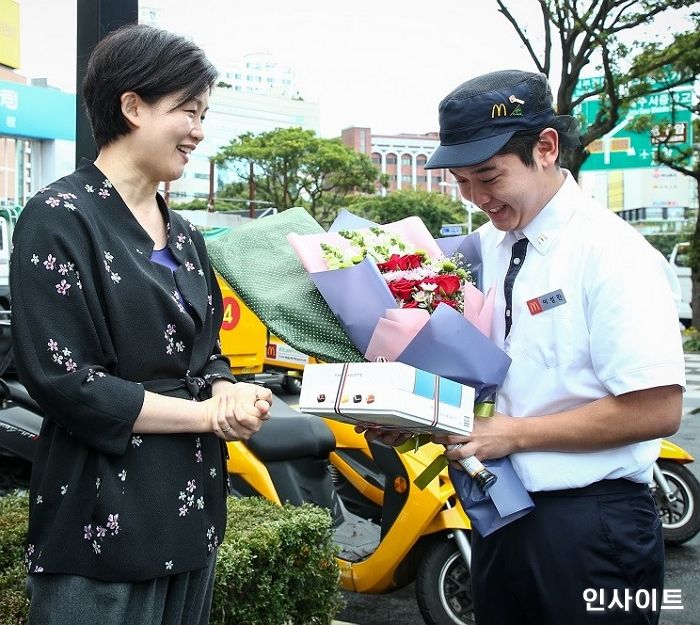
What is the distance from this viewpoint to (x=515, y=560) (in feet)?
6.48

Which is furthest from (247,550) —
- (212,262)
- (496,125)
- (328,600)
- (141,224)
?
(496,125)

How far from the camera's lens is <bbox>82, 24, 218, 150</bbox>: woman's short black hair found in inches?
69.8

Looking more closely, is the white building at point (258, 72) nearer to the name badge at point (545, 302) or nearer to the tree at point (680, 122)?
the tree at point (680, 122)

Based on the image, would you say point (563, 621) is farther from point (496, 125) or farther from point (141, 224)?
point (141, 224)

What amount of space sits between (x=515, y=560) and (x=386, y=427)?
42 cm

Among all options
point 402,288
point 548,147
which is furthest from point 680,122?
point 402,288

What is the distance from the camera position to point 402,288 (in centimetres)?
191

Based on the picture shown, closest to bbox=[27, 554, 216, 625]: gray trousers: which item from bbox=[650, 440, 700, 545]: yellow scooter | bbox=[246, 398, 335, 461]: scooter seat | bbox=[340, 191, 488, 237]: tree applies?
bbox=[246, 398, 335, 461]: scooter seat

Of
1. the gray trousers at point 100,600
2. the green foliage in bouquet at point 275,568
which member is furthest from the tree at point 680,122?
the gray trousers at point 100,600

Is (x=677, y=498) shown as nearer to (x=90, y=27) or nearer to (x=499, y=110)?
(x=499, y=110)

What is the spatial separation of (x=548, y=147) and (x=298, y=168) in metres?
41.3

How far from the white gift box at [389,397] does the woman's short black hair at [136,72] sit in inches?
23.9

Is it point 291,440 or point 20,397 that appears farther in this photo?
point 20,397

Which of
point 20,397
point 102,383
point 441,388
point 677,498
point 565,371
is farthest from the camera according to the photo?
point 677,498
